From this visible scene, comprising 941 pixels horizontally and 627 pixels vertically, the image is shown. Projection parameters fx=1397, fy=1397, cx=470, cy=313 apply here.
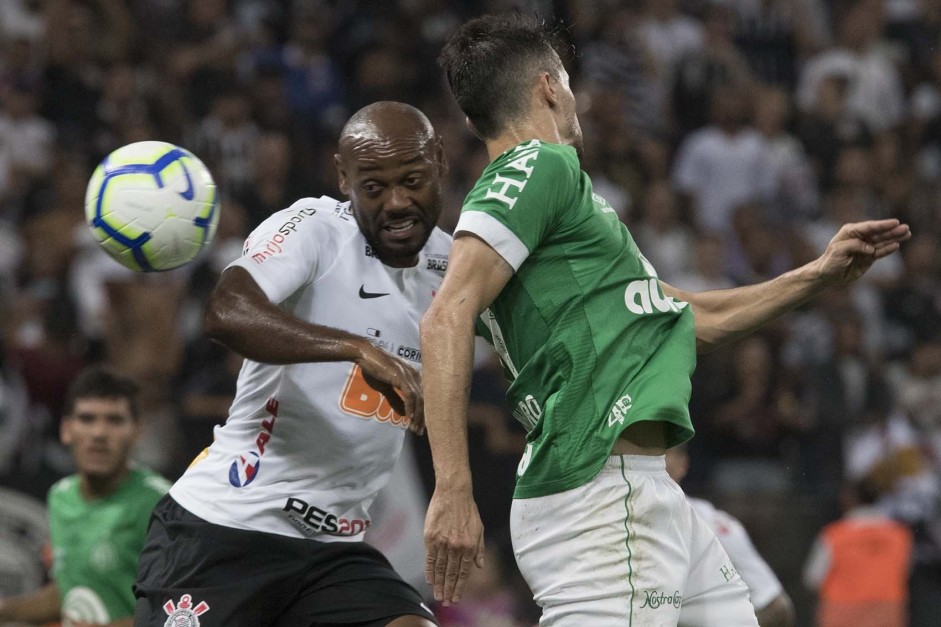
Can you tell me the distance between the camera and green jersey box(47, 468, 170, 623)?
21.7ft

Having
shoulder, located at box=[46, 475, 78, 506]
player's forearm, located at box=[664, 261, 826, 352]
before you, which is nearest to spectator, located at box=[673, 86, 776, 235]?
shoulder, located at box=[46, 475, 78, 506]

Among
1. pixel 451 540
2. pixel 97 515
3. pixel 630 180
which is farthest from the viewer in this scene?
pixel 630 180

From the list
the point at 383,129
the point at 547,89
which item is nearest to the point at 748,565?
the point at 383,129

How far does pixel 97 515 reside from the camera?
6.77 meters

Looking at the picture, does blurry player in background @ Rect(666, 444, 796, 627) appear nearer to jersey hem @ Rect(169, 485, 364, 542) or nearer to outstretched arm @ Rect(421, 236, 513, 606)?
jersey hem @ Rect(169, 485, 364, 542)

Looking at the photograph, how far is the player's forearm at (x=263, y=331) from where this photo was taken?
13.1 feet

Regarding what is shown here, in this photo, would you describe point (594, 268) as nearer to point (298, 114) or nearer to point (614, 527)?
point (614, 527)

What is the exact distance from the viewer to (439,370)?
3.56m

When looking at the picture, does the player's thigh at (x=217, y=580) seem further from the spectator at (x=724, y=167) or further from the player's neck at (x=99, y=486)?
the spectator at (x=724, y=167)

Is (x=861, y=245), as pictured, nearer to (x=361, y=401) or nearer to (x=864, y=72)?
(x=361, y=401)

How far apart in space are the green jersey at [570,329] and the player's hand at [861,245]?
2.57 ft

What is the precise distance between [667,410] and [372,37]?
32.1ft

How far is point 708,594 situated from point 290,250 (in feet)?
5.46

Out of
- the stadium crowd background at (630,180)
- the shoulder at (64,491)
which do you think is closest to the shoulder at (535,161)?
the shoulder at (64,491)
